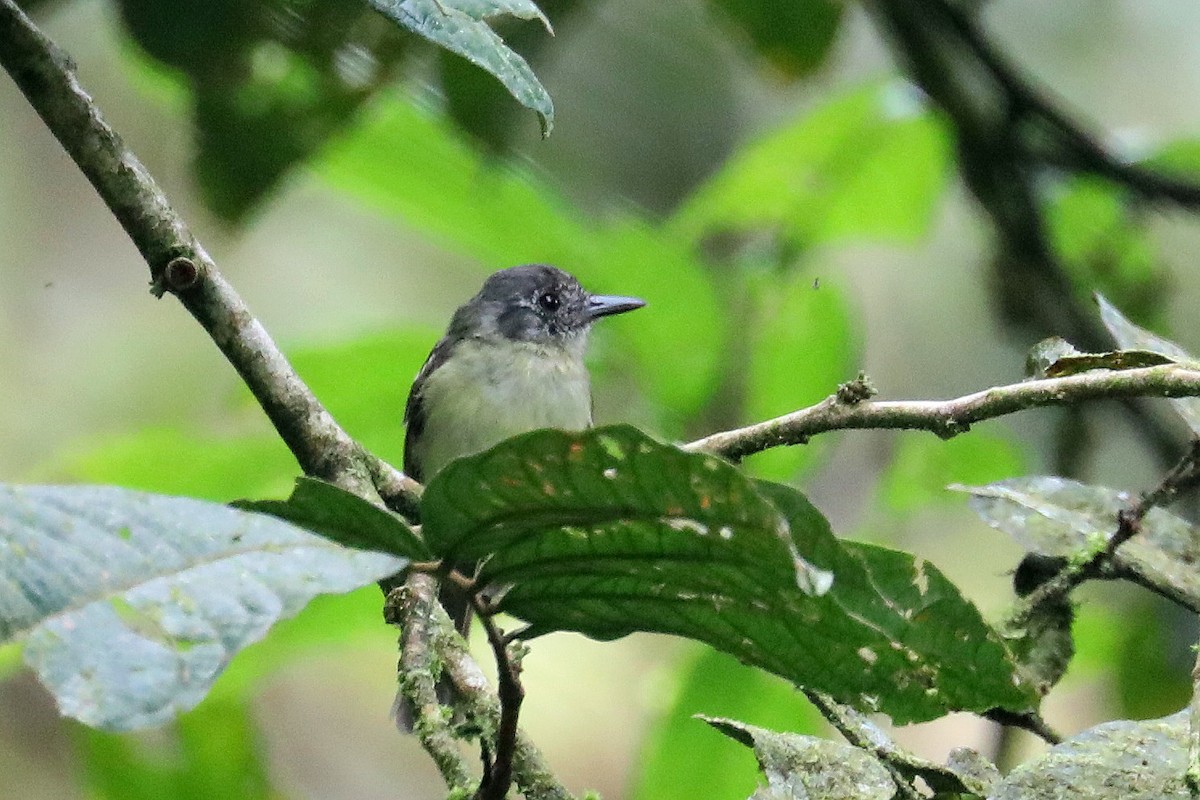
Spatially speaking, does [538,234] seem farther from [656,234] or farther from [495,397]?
[495,397]

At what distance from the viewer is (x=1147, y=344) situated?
76.8 inches

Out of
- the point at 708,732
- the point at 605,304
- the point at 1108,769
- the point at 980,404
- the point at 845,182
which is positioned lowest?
the point at 1108,769

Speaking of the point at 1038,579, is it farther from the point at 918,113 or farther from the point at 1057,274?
the point at 1057,274

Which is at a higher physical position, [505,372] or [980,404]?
[505,372]

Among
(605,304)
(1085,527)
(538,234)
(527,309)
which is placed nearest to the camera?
(1085,527)

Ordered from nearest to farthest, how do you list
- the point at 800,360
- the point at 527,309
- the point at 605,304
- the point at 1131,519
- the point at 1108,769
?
1. the point at 1108,769
2. the point at 1131,519
3. the point at 800,360
4. the point at 605,304
5. the point at 527,309

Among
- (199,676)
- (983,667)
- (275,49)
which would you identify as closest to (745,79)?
(275,49)

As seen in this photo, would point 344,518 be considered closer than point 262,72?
Yes

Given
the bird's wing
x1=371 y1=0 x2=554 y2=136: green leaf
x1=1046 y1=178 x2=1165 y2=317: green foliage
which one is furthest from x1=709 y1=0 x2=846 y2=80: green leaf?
x1=371 y1=0 x2=554 y2=136: green leaf

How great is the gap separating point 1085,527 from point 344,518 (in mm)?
1207

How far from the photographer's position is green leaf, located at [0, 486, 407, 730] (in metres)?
1.01

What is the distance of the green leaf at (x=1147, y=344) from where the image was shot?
6.06ft

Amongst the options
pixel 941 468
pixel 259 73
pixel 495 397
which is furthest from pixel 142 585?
pixel 495 397

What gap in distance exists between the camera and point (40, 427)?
6484 millimetres
